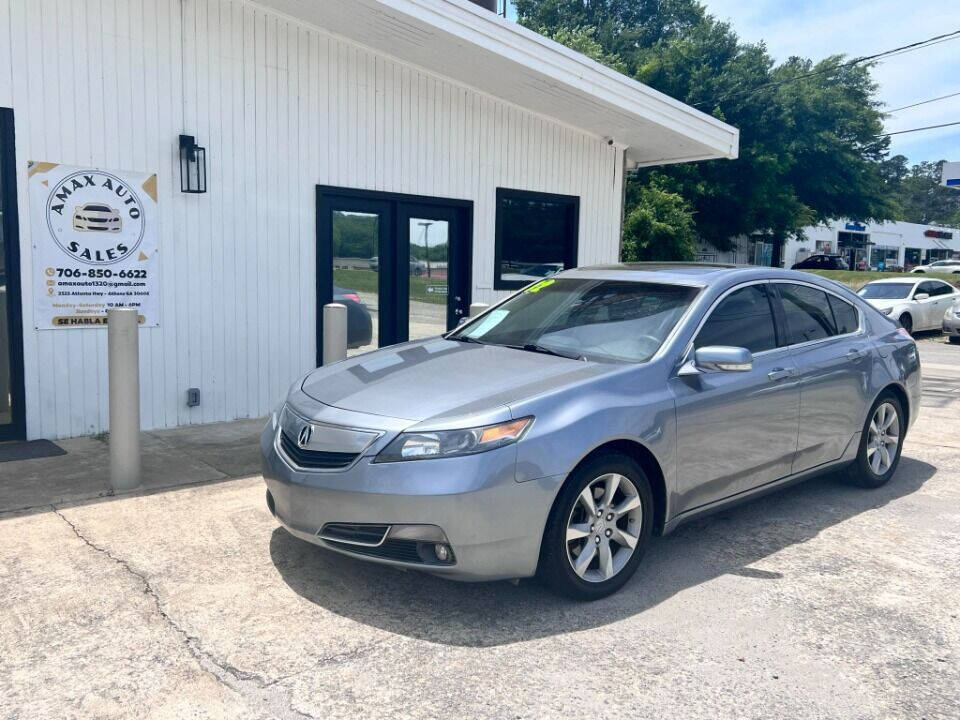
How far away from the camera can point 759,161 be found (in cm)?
3080

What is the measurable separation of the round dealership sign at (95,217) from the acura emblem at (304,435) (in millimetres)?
3831

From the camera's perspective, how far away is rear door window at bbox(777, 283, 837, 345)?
16.9 ft

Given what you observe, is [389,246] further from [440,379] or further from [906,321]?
[906,321]

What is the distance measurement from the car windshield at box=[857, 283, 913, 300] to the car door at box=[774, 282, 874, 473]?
48.6 ft

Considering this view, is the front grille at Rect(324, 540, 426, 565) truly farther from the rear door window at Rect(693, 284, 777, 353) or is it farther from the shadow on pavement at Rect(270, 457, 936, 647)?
the rear door window at Rect(693, 284, 777, 353)

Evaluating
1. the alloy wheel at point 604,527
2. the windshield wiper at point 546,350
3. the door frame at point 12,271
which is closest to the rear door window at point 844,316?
the windshield wiper at point 546,350

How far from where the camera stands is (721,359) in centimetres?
416

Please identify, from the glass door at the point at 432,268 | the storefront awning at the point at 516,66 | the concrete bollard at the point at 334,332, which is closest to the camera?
the concrete bollard at the point at 334,332

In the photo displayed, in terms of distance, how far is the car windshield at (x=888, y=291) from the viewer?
19.0m

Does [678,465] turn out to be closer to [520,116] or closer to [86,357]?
[86,357]

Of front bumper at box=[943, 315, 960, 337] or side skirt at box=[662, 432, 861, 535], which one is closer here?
side skirt at box=[662, 432, 861, 535]

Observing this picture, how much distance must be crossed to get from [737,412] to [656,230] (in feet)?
66.2

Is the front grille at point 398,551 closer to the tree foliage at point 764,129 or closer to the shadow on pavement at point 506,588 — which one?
the shadow on pavement at point 506,588

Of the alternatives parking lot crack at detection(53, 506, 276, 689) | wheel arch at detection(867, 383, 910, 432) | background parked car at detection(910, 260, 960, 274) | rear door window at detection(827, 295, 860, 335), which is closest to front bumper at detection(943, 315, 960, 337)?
wheel arch at detection(867, 383, 910, 432)
